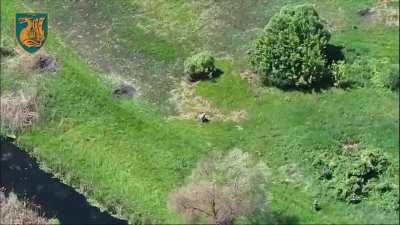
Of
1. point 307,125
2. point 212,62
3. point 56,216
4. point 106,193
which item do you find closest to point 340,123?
point 307,125

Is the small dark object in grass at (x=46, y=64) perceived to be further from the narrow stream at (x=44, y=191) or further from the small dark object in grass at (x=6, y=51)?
the narrow stream at (x=44, y=191)

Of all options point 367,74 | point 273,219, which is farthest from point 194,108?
point 367,74

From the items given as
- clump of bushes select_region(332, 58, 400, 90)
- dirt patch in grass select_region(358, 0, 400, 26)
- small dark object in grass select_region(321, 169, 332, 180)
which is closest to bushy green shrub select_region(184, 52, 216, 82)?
clump of bushes select_region(332, 58, 400, 90)

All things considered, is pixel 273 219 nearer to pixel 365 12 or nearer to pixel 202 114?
pixel 202 114

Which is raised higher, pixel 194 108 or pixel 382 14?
pixel 382 14

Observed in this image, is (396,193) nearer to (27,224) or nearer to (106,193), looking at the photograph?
(106,193)

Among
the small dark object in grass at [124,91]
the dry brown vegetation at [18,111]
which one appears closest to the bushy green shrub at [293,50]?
the small dark object in grass at [124,91]

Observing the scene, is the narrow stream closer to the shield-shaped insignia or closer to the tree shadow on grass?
the tree shadow on grass

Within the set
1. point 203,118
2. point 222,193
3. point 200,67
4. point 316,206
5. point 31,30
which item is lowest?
point 316,206
